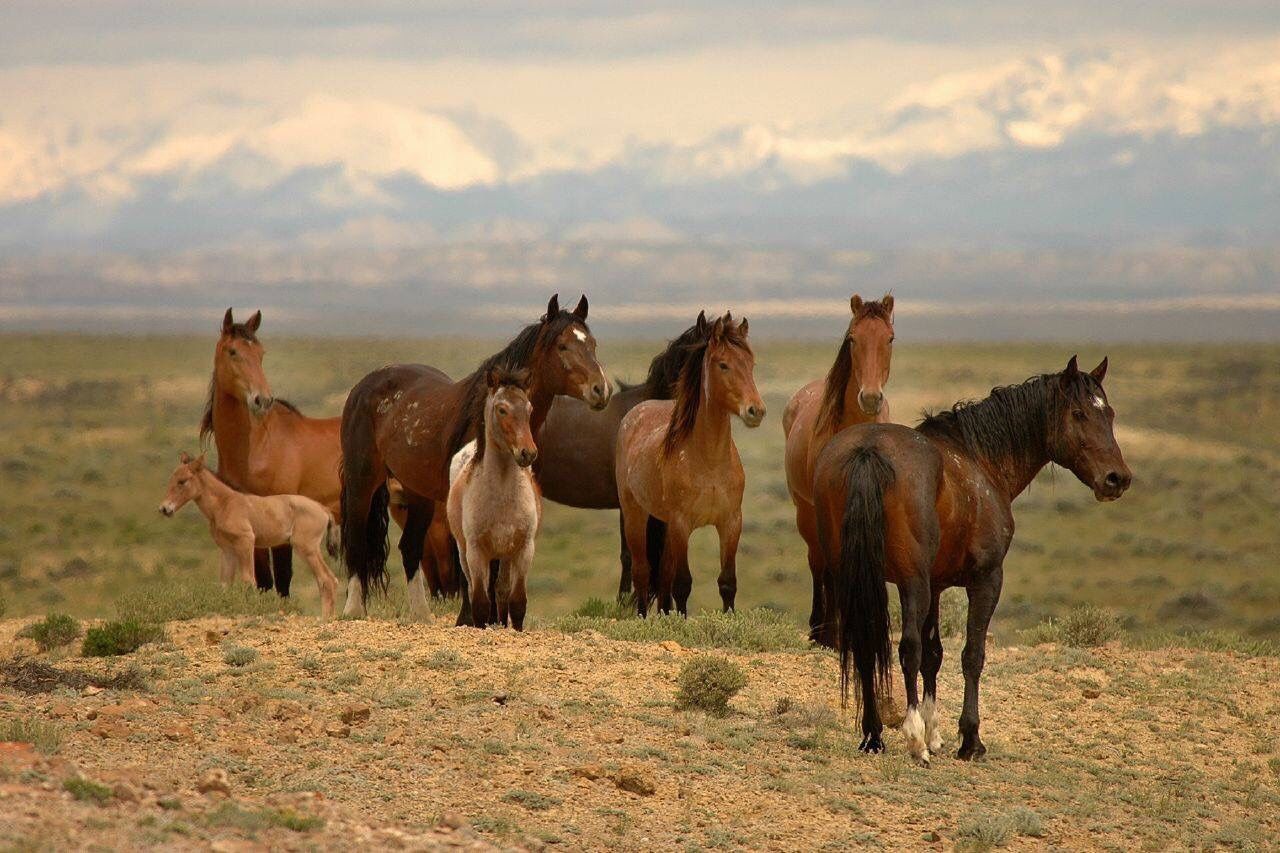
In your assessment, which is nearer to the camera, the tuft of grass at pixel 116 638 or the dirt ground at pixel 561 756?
the dirt ground at pixel 561 756

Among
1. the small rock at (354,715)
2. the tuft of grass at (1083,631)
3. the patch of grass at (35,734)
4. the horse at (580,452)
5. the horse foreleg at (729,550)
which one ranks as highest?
the horse at (580,452)

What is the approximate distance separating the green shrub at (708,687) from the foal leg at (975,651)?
1352mm

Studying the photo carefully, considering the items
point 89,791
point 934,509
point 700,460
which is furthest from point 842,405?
point 89,791

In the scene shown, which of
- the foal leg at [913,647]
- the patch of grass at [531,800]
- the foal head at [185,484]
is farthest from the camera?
the foal head at [185,484]

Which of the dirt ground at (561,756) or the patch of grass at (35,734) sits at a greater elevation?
the patch of grass at (35,734)

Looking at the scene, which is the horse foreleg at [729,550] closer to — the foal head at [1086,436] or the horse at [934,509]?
the horse at [934,509]

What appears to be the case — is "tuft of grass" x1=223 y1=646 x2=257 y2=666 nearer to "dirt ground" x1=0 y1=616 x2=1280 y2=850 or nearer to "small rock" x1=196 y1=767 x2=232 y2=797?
"dirt ground" x1=0 y1=616 x2=1280 y2=850

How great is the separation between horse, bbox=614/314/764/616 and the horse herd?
0.7 inches

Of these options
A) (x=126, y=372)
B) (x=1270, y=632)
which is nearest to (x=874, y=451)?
(x=1270, y=632)

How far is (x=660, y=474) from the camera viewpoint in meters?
13.0

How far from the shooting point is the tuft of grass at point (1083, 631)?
13.7 m

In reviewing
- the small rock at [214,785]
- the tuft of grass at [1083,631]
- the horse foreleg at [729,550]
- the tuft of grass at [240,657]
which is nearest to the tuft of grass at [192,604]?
the tuft of grass at [240,657]

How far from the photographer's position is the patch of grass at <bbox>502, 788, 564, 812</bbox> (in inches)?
309

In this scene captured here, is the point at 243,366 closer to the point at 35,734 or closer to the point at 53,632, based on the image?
the point at 53,632
